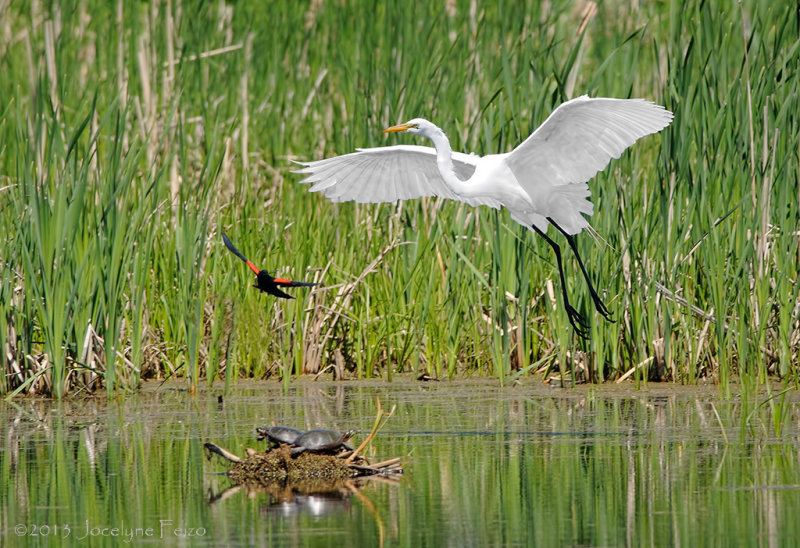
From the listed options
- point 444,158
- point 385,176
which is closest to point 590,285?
point 444,158

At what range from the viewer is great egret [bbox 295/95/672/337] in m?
5.23

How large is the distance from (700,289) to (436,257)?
4.64 ft

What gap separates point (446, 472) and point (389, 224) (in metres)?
3.19

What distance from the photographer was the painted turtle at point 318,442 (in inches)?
173

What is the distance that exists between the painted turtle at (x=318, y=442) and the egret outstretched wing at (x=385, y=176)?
5.68 ft

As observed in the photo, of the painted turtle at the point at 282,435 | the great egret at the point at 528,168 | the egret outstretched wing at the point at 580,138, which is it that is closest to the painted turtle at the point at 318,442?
the painted turtle at the point at 282,435

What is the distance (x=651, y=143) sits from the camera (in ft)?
24.7

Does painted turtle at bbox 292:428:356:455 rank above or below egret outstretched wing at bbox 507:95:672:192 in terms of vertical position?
below

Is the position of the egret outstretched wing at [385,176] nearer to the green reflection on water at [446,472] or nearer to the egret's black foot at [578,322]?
the egret's black foot at [578,322]

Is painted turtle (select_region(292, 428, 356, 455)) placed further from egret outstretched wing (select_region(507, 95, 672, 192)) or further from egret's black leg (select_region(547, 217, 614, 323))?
egret's black leg (select_region(547, 217, 614, 323))

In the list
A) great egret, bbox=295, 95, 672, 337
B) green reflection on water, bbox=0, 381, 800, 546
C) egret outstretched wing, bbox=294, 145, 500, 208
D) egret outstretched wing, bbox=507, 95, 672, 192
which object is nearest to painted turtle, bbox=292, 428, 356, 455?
green reflection on water, bbox=0, 381, 800, 546

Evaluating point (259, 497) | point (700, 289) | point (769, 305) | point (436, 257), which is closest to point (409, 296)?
point (436, 257)

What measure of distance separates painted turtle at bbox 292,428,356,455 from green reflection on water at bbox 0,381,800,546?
27 cm

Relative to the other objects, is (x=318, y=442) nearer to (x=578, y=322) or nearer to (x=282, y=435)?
(x=282, y=435)
